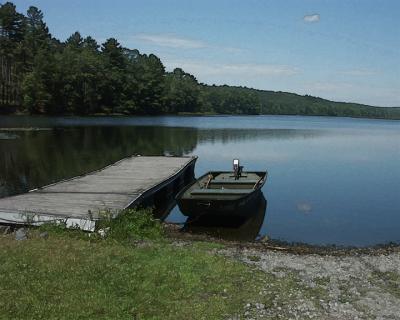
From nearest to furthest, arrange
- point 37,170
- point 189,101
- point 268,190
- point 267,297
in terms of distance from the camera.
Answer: point 267,297, point 268,190, point 37,170, point 189,101

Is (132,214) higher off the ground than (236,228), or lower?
higher

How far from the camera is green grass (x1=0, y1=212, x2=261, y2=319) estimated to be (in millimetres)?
7523

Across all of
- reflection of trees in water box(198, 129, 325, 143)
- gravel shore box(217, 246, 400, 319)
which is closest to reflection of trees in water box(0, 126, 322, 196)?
reflection of trees in water box(198, 129, 325, 143)

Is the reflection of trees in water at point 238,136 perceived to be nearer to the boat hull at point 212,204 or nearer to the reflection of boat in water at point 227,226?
the reflection of boat in water at point 227,226

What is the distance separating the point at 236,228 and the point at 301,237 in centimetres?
244

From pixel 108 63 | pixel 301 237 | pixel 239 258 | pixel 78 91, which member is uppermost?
pixel 108 63

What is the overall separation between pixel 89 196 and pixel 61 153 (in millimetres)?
22216

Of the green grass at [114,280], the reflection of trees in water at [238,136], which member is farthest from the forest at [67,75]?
the green grass at [114,280]

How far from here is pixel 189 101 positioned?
154 meters

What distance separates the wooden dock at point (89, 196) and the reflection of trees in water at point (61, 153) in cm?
513

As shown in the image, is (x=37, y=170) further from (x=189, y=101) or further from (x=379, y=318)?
(x=189, y=101)

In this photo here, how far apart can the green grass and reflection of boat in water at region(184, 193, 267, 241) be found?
5019mm

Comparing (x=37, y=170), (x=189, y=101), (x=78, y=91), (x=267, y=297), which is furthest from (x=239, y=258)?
Result: (x=189, y=101)

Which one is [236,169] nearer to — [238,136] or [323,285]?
[323,285]
